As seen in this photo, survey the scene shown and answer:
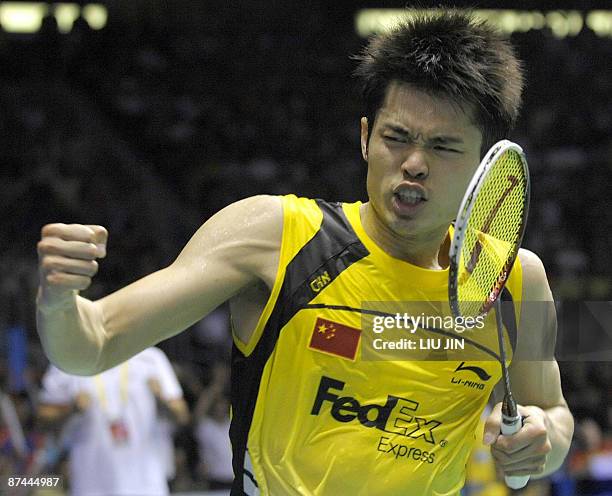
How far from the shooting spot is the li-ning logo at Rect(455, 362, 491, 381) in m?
2.54

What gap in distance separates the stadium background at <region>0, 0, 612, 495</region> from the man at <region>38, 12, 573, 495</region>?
5.74m

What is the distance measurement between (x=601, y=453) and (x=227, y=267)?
515 centimetres

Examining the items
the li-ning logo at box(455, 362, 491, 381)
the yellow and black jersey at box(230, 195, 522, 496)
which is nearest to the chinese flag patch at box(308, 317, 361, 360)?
the yellow and black jersey at box(230, 195, 522, 496)

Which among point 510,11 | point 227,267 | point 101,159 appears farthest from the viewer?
point 510,11

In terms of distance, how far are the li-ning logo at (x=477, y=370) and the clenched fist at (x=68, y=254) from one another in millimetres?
930

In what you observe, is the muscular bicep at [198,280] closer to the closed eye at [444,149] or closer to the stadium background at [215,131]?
the closed eye at [444,149]

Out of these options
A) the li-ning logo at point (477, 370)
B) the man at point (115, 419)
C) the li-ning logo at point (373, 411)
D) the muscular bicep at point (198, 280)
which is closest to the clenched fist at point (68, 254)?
the muscular bicep at point (198, 280)

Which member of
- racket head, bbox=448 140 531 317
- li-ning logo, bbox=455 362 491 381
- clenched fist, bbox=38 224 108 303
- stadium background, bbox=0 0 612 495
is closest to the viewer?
clenched fist, bbox=38 224 108 303

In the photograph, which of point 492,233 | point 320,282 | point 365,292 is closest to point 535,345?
point 492,233

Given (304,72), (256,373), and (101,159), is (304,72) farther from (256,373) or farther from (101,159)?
(256,373)

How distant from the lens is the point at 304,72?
12992mm

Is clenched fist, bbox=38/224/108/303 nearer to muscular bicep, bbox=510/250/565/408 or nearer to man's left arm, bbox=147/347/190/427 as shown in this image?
muscular bicep, bbox=510/250/565/408

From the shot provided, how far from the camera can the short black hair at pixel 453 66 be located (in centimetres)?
244

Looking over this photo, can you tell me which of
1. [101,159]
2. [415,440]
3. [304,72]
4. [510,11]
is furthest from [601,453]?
[510,11]
